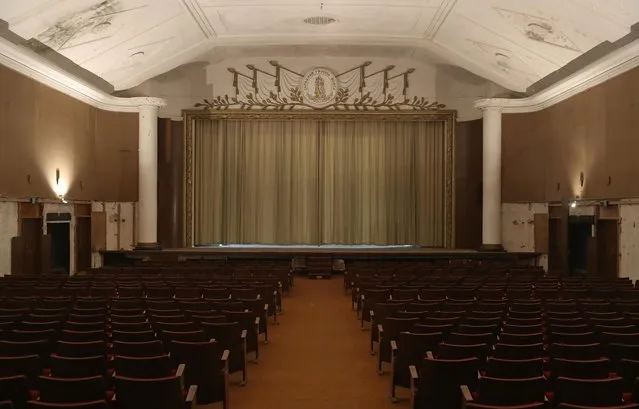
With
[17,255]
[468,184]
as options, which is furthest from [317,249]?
[17,255]

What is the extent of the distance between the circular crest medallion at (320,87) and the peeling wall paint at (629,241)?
10661 mm

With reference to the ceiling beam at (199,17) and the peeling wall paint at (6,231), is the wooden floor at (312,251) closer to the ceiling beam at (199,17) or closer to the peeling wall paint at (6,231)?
the peeling wall paint at (6,231)

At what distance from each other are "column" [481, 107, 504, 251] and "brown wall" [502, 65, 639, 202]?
2.11 ft

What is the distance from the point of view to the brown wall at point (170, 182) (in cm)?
2205

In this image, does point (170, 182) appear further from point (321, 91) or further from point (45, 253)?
point (45, 253)

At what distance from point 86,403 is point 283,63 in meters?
19.2

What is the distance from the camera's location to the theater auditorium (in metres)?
5.79

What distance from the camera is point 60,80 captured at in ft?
56.6

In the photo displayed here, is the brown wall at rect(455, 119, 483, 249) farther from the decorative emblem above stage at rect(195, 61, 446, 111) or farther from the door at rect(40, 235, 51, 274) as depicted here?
the door at rect(40, 235, 51, 274)

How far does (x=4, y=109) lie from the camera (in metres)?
14.6

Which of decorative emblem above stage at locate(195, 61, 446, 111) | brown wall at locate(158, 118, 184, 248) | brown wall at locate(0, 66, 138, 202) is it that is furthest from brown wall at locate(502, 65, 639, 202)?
brown wall at locate(0, 66, 138, 202)

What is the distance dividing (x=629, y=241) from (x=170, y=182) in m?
14.5

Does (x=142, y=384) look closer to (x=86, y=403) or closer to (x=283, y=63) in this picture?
(x=86, y=403)

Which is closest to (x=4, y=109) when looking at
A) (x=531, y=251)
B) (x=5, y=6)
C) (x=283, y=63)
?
(x=5, y=6)
